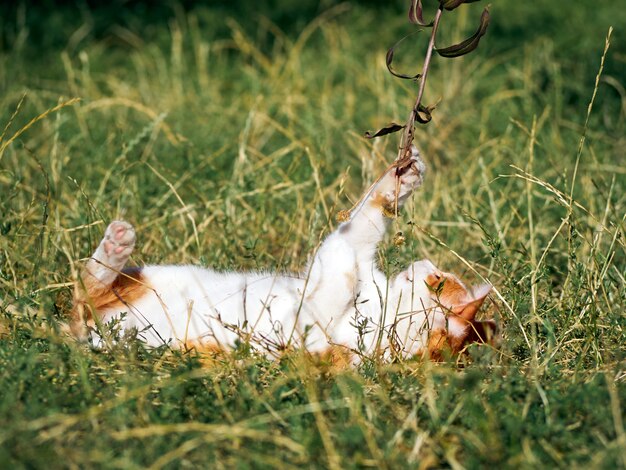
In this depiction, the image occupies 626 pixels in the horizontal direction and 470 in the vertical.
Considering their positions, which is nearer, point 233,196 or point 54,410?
point 54,410

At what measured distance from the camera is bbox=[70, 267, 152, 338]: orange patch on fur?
9.37 feet

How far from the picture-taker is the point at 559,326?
9.77 feet

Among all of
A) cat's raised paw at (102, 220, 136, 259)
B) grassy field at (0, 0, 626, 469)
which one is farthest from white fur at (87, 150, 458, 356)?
grassy field at (0, 0, 626, 469)

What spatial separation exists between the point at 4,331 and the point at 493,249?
1.59 metres

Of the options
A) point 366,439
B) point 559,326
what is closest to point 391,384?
point 366,439

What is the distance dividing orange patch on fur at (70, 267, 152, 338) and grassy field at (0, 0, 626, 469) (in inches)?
5.3

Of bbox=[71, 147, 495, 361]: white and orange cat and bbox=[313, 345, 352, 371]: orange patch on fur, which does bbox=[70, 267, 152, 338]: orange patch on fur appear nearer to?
bbox=[71, 147, 495, 361]: white and orange cat

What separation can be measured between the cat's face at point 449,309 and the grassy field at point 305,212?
8cm

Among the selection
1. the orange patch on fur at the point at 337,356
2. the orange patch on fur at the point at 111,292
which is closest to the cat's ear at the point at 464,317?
the orange patch on fur at the point at 337,356

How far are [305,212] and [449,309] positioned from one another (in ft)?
4.15

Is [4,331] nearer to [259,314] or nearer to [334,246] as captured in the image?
[259,314]

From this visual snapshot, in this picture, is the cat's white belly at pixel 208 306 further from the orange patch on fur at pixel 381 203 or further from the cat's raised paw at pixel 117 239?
the orange patch on fur at pixel 381 203

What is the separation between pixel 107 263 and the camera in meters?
2.90

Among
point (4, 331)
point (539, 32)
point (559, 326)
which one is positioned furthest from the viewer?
point (539, 32)
